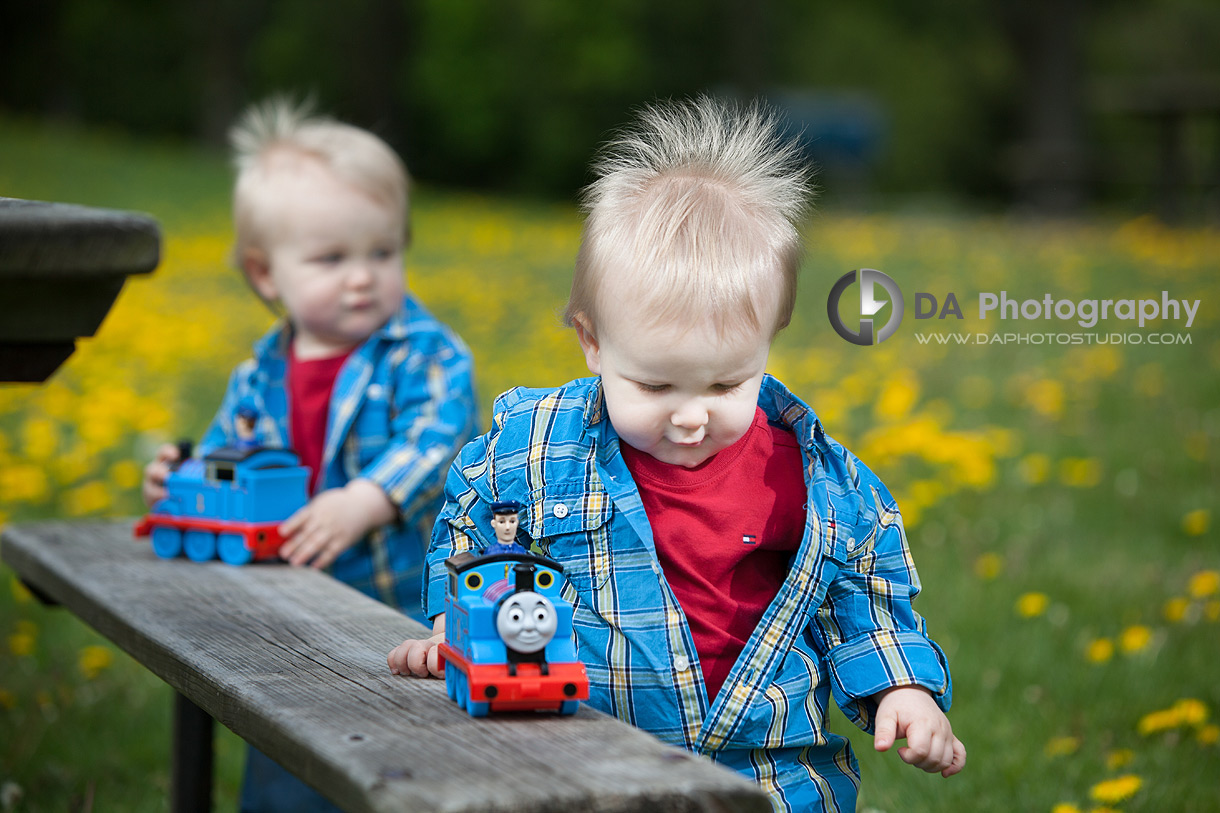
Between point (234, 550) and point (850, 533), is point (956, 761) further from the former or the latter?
point (234, 550)

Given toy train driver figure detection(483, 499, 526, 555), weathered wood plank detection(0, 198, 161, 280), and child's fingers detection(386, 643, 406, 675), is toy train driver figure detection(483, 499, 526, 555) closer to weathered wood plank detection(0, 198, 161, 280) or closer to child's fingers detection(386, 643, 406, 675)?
child's fingers detection(386, 643, 406, 675)

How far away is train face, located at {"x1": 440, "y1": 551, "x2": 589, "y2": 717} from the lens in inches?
58.2

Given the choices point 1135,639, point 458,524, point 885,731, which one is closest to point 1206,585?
point 1135,639

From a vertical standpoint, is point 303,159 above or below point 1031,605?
above

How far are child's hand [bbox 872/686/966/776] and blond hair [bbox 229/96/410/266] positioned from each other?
67.3 inches

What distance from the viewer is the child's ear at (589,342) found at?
1831mm

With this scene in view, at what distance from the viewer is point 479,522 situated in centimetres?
182

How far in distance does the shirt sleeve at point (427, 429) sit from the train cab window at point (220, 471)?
278 millimetres

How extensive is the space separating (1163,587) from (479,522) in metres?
2.73

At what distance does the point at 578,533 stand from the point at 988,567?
2484mm

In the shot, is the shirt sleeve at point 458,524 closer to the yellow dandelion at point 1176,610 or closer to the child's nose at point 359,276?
the child's nose at point 359,276

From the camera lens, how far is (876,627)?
182 cm

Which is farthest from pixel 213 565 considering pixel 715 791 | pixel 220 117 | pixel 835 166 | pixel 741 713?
pixel 835 166

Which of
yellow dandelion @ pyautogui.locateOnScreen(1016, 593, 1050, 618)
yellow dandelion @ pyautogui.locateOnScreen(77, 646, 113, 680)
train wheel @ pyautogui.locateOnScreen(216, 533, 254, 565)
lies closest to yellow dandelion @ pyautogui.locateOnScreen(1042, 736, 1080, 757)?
yellow dandelion @ pyautogui.locateOnScreen(1016, 593, 1050, 618)
